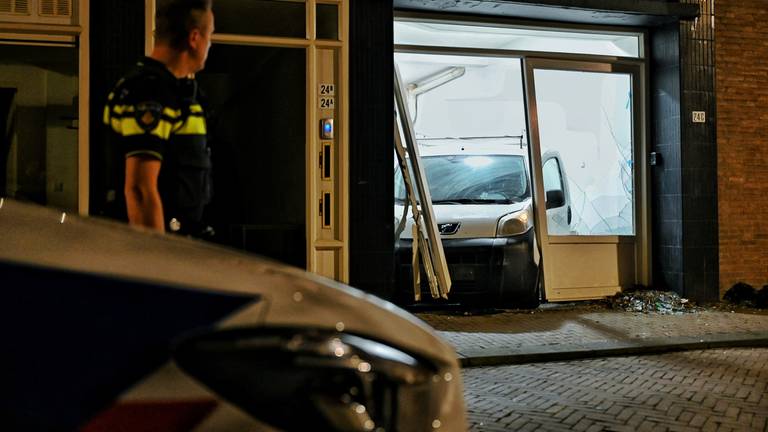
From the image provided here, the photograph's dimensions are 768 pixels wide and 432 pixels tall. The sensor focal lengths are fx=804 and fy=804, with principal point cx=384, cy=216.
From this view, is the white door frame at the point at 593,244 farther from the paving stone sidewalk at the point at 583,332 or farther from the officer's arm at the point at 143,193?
the officer's arm at the point at 143,193

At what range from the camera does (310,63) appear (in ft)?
26.0

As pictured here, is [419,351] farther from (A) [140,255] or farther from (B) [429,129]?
(B) [429,129]

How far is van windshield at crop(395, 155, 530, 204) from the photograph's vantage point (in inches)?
352

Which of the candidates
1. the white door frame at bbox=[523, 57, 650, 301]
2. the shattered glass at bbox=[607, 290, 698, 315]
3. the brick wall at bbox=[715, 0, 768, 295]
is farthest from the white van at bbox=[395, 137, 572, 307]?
the brick wall at bbox=[715, 0, 768, 295]

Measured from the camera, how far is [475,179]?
9.10 meters

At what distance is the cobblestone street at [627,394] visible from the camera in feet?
15.4

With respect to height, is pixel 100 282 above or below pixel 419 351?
above

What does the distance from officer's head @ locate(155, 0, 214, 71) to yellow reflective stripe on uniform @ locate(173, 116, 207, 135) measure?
0.26m

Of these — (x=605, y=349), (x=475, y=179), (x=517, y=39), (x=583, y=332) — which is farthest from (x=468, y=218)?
(x=517, y=39)

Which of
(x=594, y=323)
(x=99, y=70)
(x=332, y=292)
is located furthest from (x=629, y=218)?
(x=332, y=292)

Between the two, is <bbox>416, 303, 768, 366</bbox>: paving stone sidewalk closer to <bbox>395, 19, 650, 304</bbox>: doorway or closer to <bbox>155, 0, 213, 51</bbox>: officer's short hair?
<bbox>395, 19, 650, 304</bbox>: doorway

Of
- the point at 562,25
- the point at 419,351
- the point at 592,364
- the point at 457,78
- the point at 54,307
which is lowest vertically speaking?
the point at 592,364

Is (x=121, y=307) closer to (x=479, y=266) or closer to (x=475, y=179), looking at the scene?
(x=479, y=266)

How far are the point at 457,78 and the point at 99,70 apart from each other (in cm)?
414
